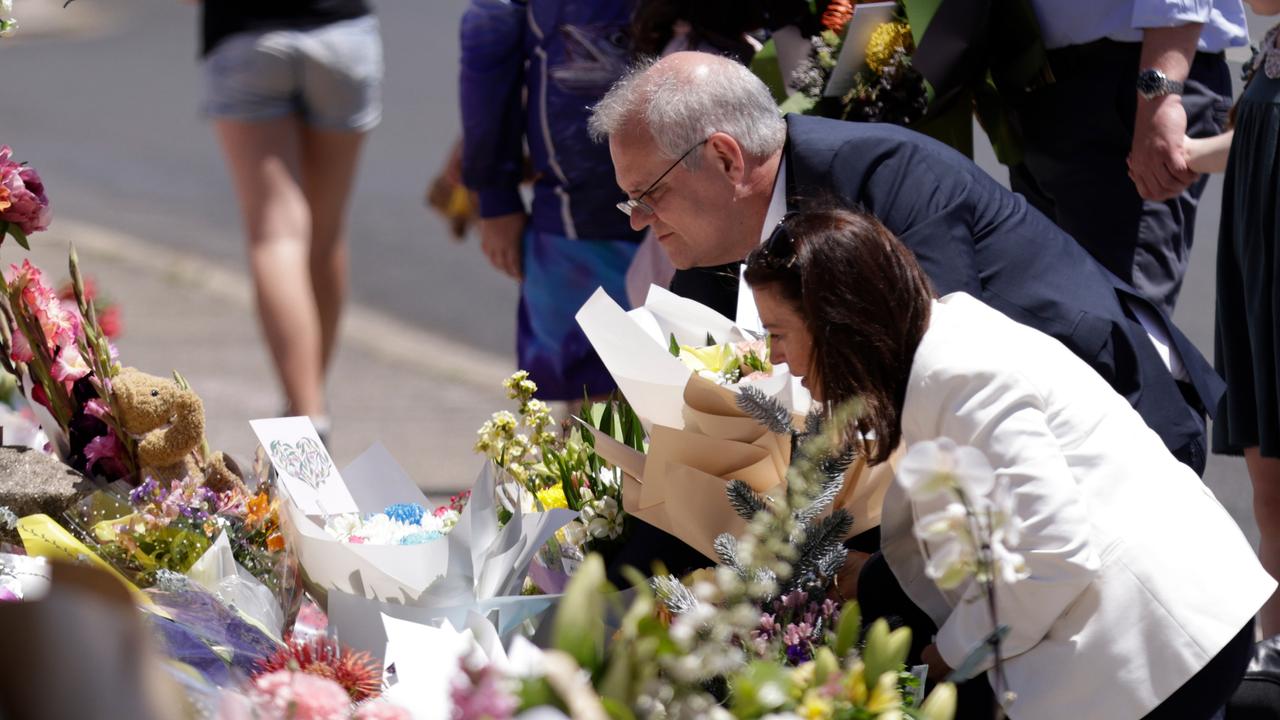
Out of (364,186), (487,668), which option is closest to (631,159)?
(487,668)

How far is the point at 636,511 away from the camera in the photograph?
6.89 feet

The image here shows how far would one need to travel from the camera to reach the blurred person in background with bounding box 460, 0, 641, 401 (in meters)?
3.81

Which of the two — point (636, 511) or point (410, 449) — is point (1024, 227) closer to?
point (636, 511)

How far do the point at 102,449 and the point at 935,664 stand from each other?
124 centimetres

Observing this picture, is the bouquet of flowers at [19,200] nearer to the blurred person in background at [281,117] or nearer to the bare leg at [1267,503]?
the blurred person in background at [281,117]

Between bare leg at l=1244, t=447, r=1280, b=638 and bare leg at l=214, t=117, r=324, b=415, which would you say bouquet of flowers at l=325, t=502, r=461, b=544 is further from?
bare leg at l=214, t=117, r=324, b=415

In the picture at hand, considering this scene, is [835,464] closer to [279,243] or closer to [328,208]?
[279,243]

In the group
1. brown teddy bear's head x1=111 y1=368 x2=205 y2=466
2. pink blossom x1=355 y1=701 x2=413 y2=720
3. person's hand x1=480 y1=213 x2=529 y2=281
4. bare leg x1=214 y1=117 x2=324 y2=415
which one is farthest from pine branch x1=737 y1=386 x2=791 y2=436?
bare leg x1=214 y1=117 x2=324 y2=415

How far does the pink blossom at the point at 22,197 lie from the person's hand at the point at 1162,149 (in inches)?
83.2

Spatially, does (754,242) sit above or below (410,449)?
above

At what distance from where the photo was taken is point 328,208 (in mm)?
4582

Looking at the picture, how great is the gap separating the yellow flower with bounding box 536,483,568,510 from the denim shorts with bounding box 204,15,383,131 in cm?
242

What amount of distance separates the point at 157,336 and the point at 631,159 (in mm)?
4480

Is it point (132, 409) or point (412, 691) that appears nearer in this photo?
point (412, 691)
